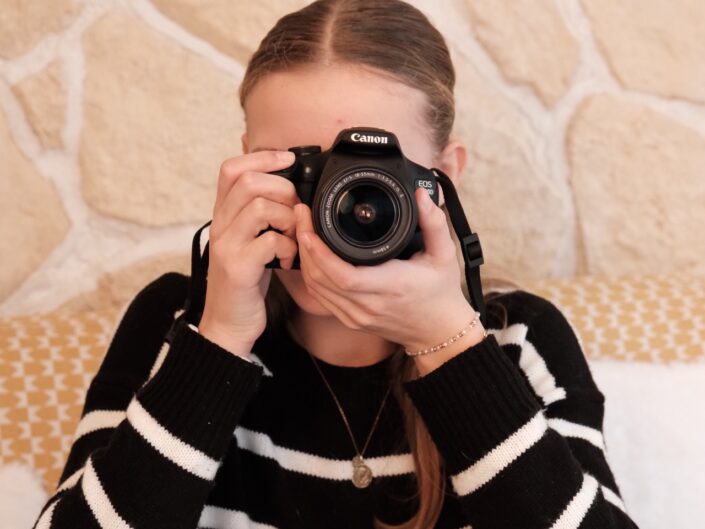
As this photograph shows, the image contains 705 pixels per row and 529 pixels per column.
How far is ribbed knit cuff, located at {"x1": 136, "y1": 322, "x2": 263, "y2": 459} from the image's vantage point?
0.67 m

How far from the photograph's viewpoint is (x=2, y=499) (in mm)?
938

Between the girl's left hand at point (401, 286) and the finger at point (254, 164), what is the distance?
5 cm

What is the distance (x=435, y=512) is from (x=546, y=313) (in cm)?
26

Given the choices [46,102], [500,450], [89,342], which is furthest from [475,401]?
[46,102]

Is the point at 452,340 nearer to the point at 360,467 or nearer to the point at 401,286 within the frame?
the point at 401,286

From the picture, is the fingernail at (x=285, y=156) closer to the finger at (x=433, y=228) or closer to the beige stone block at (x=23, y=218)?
the finger at (x=433, y=228)

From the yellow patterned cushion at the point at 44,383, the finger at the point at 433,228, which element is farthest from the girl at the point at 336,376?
the yellow patterned cushion at the point at 44,383

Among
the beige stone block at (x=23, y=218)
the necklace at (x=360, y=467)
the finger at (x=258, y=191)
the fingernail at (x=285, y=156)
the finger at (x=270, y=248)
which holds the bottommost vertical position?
the necklace at (x=360, y=467)

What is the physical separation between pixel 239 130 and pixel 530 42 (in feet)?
1.50

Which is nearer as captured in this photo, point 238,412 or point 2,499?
point 238,412

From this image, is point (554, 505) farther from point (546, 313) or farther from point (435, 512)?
point (546, 313)

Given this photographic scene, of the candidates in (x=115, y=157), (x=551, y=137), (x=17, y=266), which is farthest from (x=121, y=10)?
(x=551, y=137)

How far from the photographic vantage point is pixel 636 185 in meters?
1.15

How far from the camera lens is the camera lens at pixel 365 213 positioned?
0.60 meters
